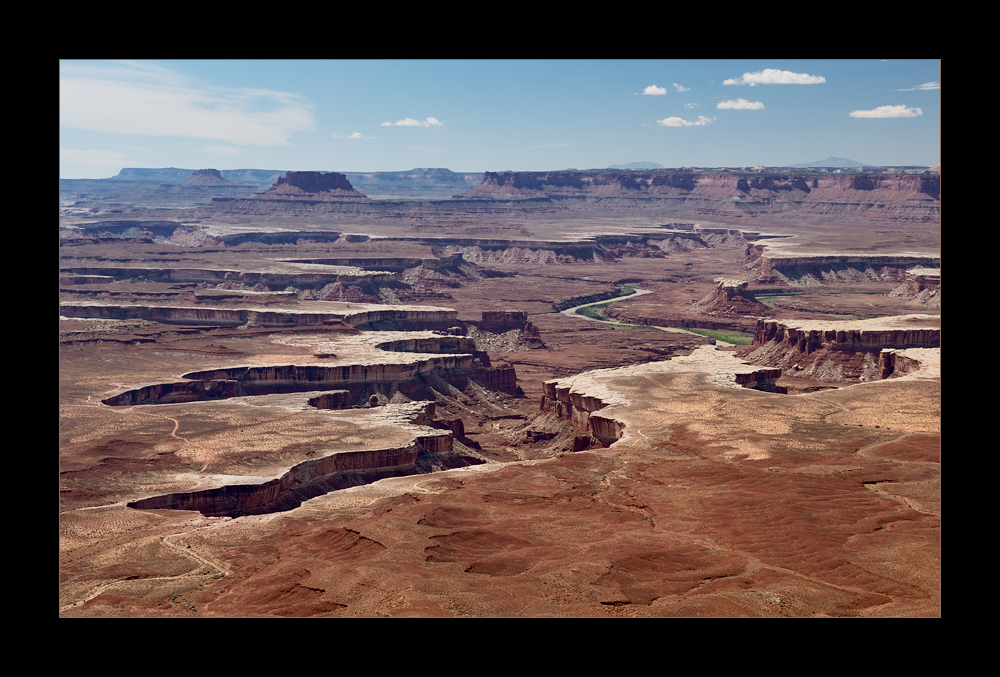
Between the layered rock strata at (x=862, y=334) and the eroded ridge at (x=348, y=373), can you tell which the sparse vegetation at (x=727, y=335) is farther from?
the eroded ridge at (x=348, y=373)

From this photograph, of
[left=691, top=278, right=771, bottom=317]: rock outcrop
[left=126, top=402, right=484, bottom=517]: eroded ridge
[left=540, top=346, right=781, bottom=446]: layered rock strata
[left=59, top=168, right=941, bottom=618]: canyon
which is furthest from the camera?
[left=691, top=278, right=771, bottom=317]: rock outcrop

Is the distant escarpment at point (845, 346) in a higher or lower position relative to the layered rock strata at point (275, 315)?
lower

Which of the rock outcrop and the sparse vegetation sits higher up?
the rock outcrop

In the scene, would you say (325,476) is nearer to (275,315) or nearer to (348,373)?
(348,373)

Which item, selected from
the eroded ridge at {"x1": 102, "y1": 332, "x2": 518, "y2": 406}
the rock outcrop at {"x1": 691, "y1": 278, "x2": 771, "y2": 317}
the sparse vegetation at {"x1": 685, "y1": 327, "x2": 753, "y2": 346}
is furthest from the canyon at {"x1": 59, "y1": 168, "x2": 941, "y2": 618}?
the rock outcrop at {"x1": 691, "y1": 278, "x2": 771, "y2": 317}

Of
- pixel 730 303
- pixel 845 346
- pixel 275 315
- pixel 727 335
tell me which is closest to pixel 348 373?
pixel 275 315

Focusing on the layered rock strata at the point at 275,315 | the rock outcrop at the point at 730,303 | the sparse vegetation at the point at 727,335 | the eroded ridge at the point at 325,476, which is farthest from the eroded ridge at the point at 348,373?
the rock outcrop at the point at 730,303

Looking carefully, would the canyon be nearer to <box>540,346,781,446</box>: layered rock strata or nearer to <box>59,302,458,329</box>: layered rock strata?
<box>540,346,781,446</box>: layered rock strata

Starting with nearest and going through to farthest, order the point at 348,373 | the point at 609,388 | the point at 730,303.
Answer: the point at 609,388, the point at 348,373, the point at 730,303

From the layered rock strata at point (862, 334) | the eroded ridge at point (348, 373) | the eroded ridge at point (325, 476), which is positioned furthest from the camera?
the layered rock strata at point (862, 334)

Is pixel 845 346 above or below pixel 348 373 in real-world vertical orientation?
above
